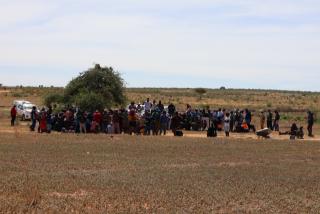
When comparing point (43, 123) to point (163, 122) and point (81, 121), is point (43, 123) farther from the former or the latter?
point (163, 122)

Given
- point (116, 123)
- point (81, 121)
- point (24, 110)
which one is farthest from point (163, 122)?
point (24, 110)

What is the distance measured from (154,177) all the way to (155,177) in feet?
0.10

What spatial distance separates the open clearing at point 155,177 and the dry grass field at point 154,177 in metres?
0.02

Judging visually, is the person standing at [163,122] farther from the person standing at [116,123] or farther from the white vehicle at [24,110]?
the white vehicle at [24,110]

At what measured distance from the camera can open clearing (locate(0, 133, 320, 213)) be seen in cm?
1485

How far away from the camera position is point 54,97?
192ft

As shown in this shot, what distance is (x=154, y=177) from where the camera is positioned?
770 inches

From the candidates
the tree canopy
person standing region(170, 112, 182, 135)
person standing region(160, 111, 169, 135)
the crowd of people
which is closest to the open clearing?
the crowd of people

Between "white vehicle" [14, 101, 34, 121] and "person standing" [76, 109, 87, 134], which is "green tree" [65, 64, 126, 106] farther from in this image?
"person standing" [76, 109, 87, 134]

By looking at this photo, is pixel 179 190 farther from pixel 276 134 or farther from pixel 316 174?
pixel 276 134

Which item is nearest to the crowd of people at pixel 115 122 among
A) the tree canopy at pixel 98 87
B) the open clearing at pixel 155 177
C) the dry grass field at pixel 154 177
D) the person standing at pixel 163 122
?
the person standing at pixel 163 122

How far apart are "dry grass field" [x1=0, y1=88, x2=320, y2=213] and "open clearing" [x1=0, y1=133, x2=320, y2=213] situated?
0.8 inches

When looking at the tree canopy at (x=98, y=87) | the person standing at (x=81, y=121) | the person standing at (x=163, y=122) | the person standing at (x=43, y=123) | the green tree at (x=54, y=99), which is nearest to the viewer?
the person standing at (x=43, y=123)

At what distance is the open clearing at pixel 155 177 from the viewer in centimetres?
1485
